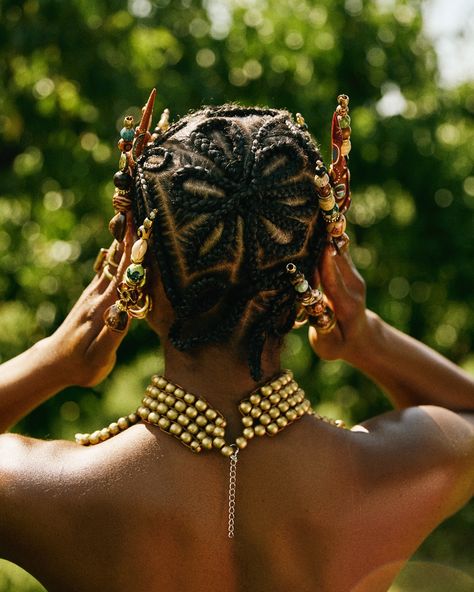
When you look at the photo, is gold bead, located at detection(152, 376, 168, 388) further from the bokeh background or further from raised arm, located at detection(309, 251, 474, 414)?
the bokeh background

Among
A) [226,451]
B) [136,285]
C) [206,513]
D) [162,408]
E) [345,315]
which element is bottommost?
[206,513]

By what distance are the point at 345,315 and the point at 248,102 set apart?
463cm

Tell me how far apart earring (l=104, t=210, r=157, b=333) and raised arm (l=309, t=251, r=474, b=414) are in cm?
57

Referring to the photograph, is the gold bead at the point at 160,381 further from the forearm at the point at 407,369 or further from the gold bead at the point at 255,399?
the forearm at the point at 407,369

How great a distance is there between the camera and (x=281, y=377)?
1814 mm

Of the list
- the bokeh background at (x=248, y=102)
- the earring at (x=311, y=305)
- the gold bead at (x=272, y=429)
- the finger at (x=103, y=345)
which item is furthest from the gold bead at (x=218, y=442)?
the bokeh background at (x=248, y=102)

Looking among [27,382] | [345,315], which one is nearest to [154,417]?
[27,382]

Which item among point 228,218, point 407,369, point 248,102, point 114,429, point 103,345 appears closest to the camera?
point 228,218

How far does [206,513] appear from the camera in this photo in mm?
1676

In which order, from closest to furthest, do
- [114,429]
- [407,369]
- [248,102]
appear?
[114,429] < [407,369] < [248,102]

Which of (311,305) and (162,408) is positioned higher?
(311,305)

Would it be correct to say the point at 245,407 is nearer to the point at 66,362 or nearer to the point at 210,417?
the point at 210,417

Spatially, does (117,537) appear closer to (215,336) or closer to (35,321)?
(215,336)

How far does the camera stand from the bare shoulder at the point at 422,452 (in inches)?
70.2
